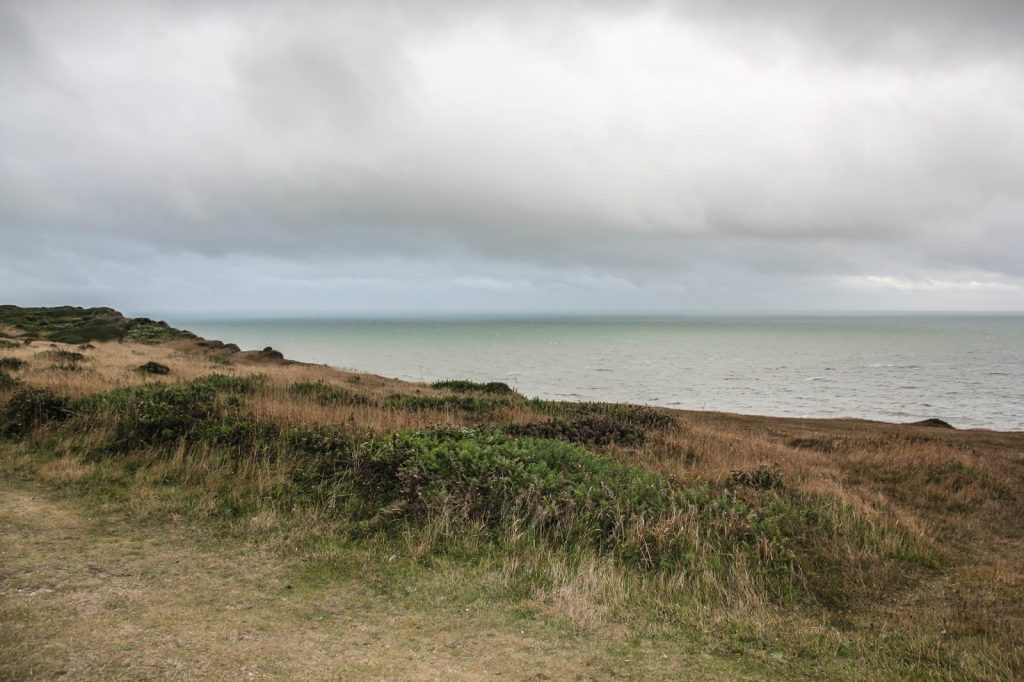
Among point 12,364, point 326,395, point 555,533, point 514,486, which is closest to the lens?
point 555,533

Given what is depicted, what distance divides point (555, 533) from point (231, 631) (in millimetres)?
4244

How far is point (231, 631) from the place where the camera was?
17.2 ft

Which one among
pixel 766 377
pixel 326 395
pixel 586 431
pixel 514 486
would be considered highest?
pixel 326 395

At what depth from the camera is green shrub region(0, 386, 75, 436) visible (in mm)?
11781

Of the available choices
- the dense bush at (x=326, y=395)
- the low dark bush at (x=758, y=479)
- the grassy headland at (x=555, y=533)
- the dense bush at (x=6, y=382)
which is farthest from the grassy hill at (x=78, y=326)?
the low dark bush at (x=758, y=479)

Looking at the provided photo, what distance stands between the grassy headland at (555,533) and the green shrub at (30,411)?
0.13ft

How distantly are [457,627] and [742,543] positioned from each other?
4310 mm

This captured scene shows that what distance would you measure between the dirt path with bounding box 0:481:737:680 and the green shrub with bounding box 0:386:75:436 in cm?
622

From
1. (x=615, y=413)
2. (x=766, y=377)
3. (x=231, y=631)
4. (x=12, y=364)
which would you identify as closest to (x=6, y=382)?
(x=12, y=364)

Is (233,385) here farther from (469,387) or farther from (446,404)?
(469,387)

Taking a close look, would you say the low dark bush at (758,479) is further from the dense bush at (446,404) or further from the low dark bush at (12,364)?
the low dark bush at (12,364)

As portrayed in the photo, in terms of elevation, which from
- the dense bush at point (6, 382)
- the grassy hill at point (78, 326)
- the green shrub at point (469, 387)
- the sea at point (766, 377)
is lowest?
the sea at point (766, 377)

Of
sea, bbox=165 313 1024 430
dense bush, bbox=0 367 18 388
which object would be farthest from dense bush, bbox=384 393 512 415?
sea, bbox=165 313 1024 430

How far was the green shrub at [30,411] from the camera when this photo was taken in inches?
464
